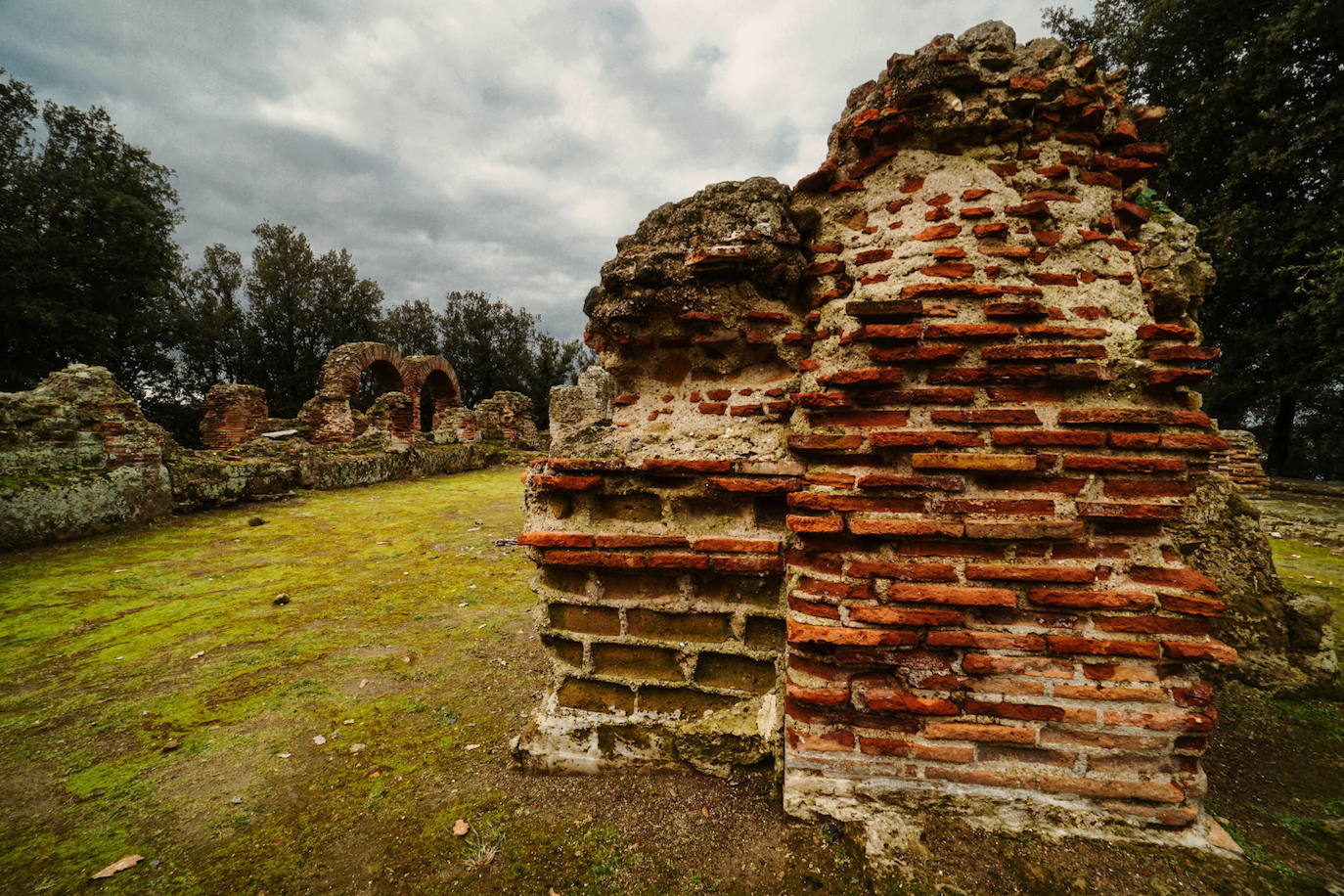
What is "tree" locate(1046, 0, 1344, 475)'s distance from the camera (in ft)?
31.8

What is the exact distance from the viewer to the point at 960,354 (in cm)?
180

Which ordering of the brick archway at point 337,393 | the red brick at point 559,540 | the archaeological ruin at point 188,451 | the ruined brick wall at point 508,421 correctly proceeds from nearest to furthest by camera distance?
the red brick at point 559,540, the archaeological ruin at point 188,451, the brick archway at point 337,393, the ruined brick wall at point 508,421

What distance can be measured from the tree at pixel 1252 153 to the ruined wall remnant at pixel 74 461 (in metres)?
17.4

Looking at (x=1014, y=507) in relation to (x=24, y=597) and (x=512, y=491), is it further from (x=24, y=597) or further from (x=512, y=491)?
(x=512, y=491)

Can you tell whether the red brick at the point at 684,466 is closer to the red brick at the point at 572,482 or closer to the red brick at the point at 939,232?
the red brick at the point at 572,482

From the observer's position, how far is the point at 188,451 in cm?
842

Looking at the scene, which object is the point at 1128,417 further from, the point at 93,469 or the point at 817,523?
the point at 93,469

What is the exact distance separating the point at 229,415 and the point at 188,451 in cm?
577

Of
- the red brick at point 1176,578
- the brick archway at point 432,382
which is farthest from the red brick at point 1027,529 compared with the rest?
the brick archway at point 432,382

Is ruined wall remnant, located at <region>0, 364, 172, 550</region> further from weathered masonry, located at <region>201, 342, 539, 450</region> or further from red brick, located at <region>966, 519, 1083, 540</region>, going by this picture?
red brick, located at <region>966, 519, 1083, 540</region>

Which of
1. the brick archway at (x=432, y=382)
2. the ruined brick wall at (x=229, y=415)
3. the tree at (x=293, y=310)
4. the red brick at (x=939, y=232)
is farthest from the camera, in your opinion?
the tree at (x=293, y=310)

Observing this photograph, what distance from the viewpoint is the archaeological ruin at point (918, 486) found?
1691 millimetres

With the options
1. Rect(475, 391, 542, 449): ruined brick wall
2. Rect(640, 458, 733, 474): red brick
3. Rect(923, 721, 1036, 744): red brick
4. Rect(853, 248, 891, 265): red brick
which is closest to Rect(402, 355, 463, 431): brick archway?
Rect(475, 391, 542, 449): ruined brick wall

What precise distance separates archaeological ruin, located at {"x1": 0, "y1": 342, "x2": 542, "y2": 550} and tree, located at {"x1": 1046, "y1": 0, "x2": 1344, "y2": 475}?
56.6 feet
